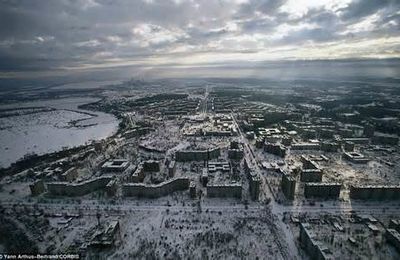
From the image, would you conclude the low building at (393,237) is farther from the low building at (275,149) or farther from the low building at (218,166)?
the low building at (275,149)

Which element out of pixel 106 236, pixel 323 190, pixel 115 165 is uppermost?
pixel 323 190

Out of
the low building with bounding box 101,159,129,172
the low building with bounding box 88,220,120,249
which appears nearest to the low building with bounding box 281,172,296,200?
the low building with bounding box 88,220,120,249

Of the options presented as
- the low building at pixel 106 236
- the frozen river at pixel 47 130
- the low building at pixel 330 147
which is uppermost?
the low building at pixel 330 147

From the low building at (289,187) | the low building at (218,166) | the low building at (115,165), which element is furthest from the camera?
the low building at (115,165)

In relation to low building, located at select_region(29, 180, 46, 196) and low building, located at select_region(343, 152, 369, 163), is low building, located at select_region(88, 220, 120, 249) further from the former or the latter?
low building, located at select_region(343, 152, 369, 163)

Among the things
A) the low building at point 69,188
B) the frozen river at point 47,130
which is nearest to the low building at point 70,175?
the low building at point 69,188

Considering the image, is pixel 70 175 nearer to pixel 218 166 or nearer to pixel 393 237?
A: pixel 218 166

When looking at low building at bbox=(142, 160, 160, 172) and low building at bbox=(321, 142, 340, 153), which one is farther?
low building at bbox=(321, 142, 340, 153)

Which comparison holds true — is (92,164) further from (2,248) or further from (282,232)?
(282,232)

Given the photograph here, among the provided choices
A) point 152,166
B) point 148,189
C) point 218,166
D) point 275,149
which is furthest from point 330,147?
point 148,189
